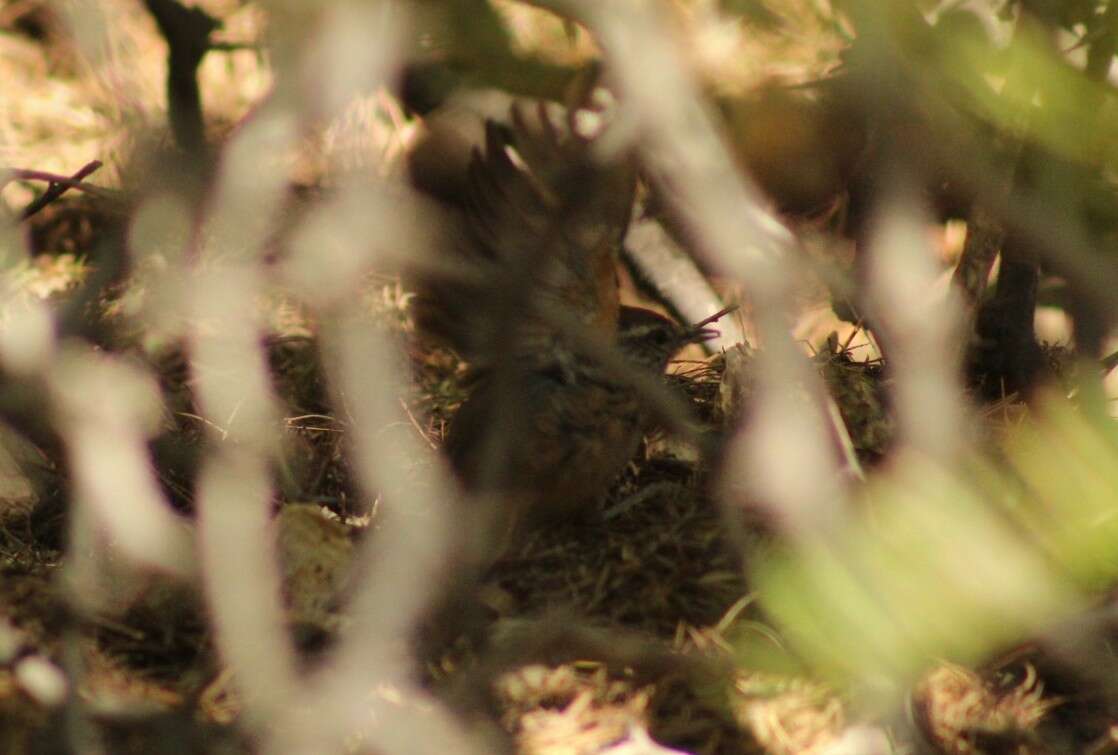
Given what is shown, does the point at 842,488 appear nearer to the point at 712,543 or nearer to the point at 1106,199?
the point at 1106,199

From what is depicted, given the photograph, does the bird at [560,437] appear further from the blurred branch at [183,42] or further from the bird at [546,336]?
the blurred branch at [183,42]

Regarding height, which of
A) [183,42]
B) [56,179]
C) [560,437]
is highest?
[56,179]

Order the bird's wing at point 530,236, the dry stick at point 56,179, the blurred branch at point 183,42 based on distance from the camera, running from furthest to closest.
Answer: the blurred branch at point 183,42
the bird's wing at point 530,236
the dry stick at point 56,179

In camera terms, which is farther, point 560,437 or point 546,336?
point 546,336

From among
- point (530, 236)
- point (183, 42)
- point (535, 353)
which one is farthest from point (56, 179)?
point (183, 42)

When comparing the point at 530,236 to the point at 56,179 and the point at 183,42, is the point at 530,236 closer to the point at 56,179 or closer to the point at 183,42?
the point at 56,179

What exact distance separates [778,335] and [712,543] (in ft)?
4.09

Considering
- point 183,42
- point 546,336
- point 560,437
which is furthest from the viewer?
point 183,42

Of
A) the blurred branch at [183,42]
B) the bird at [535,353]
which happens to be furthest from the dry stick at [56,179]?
the blurred branch at [183,42]

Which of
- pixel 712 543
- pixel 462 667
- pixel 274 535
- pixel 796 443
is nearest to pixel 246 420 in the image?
pixel 274 535

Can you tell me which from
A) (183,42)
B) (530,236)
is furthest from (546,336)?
(183,42)

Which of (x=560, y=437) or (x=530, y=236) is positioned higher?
(x=530, y=236)

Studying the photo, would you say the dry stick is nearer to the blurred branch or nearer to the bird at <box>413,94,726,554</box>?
the bird at <box>413,94,726,554</box>

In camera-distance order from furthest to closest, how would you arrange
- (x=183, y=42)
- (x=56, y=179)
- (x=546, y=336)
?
(x=183, y=42)
(x=546, y=336)
(x=56, y=179)
